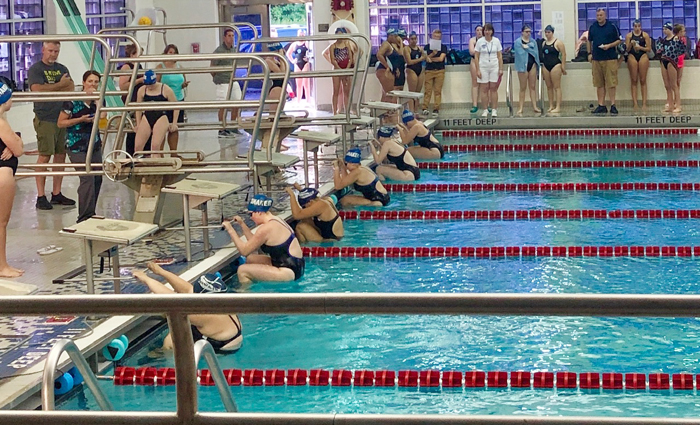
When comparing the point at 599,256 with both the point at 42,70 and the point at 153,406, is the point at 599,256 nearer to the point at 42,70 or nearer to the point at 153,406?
the point at 153,406

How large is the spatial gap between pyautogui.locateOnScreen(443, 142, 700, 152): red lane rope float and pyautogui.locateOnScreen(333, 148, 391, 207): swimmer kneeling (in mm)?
4304

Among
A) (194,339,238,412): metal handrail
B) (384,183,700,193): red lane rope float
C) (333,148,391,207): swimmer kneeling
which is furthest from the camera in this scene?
(384,183,700,193): red lane rope float

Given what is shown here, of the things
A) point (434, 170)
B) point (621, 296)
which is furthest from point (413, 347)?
point (434, 170)

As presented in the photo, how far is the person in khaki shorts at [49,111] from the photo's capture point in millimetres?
8492

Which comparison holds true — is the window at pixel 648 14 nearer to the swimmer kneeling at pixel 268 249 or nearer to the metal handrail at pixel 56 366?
the swimmer kneeling at pixel 268 249

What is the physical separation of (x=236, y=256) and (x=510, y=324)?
7.87 ft

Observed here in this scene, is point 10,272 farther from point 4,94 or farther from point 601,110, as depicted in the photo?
point 601,110

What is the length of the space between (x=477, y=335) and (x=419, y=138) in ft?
24.9

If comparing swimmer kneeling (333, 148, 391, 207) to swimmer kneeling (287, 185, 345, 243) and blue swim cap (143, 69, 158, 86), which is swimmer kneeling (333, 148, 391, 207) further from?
blue swim cap (143, 69, 158, 86)

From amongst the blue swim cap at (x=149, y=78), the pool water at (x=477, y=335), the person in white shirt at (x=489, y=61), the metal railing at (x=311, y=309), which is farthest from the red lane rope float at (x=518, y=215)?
the metal railing at (x=311, y=309)

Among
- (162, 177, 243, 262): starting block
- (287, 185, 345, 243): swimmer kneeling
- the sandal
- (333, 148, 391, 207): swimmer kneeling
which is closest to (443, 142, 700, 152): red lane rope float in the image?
(333, 148, 391, 207): swimmer kneeling

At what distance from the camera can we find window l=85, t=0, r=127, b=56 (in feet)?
55.1

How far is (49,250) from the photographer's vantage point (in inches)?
291

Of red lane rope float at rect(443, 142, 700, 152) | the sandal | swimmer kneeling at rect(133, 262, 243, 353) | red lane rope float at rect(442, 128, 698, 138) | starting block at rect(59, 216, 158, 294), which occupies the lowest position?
swimmer kneeling at rect(133, 262, 243, 353)
